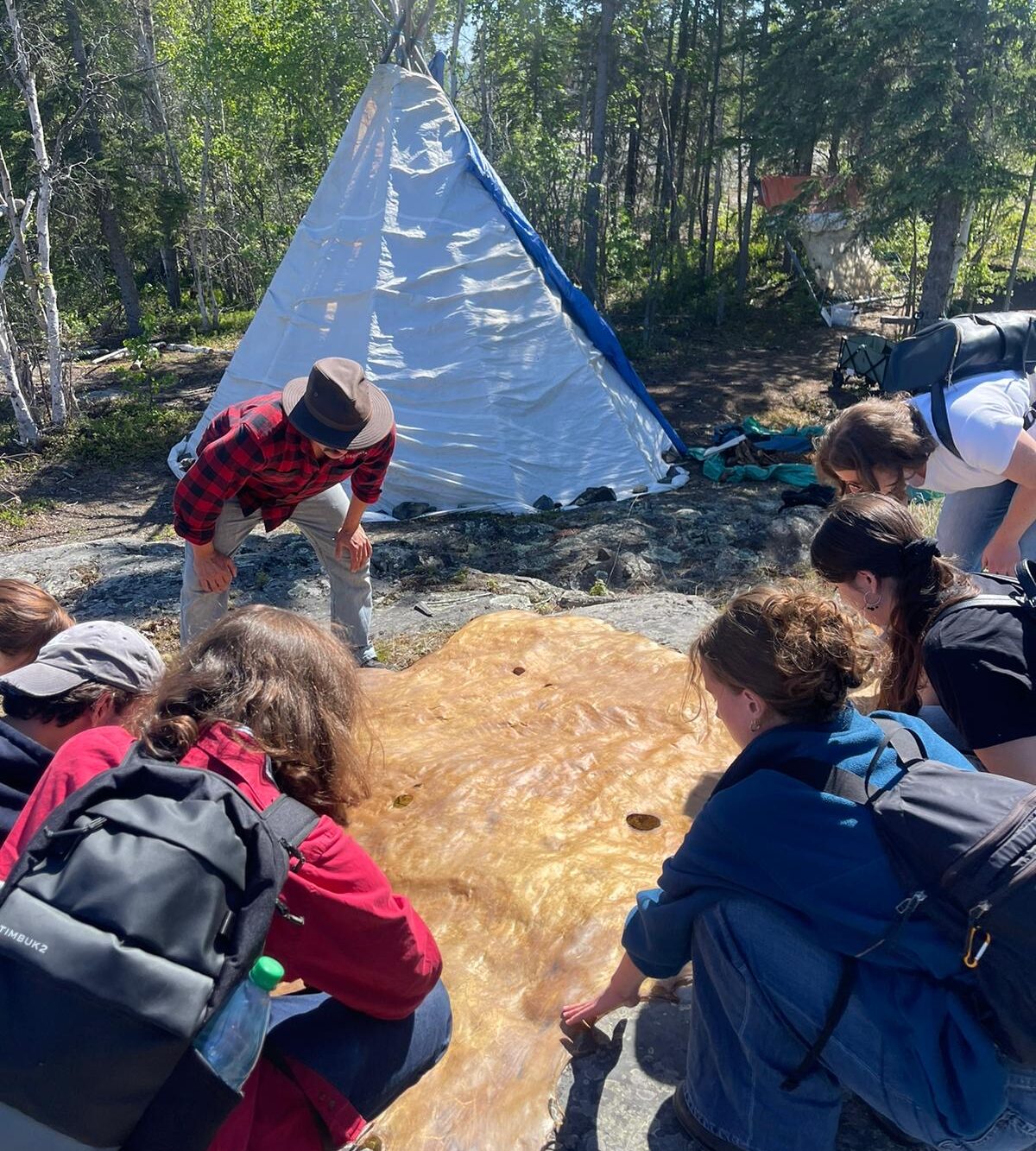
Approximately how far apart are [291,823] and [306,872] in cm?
8

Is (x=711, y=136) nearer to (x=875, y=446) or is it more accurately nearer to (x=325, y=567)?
(x=325, y=567)

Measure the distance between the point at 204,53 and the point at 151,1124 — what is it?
20.2 m

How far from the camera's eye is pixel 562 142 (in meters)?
15.1

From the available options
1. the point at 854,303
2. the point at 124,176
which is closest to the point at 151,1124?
the point at 124,176

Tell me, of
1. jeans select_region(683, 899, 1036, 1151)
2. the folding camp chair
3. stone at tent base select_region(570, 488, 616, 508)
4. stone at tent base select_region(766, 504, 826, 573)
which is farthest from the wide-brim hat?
the folding camp chair

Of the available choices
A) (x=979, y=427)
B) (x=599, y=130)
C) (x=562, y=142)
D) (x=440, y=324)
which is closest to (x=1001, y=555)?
(x=979, y=427)

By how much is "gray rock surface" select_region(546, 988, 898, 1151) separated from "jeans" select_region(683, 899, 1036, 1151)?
0.16m

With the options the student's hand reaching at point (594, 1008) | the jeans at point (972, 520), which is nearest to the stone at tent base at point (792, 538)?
the jeans at point (972, 520)

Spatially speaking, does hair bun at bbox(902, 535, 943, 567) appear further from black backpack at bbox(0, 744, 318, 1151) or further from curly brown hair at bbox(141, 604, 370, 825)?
black backpack at bbox(0, 744, 318, 1151)

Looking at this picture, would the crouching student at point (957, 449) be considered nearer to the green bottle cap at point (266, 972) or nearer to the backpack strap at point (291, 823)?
the backpack strap at point (291, 823)

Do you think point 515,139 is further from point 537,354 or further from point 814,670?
point 814,670

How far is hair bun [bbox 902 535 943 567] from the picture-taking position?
2.37m

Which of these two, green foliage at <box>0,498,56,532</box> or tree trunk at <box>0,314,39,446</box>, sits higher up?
tree trunk at <box>0,314,39,446</box>

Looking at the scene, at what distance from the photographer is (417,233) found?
336 inches
